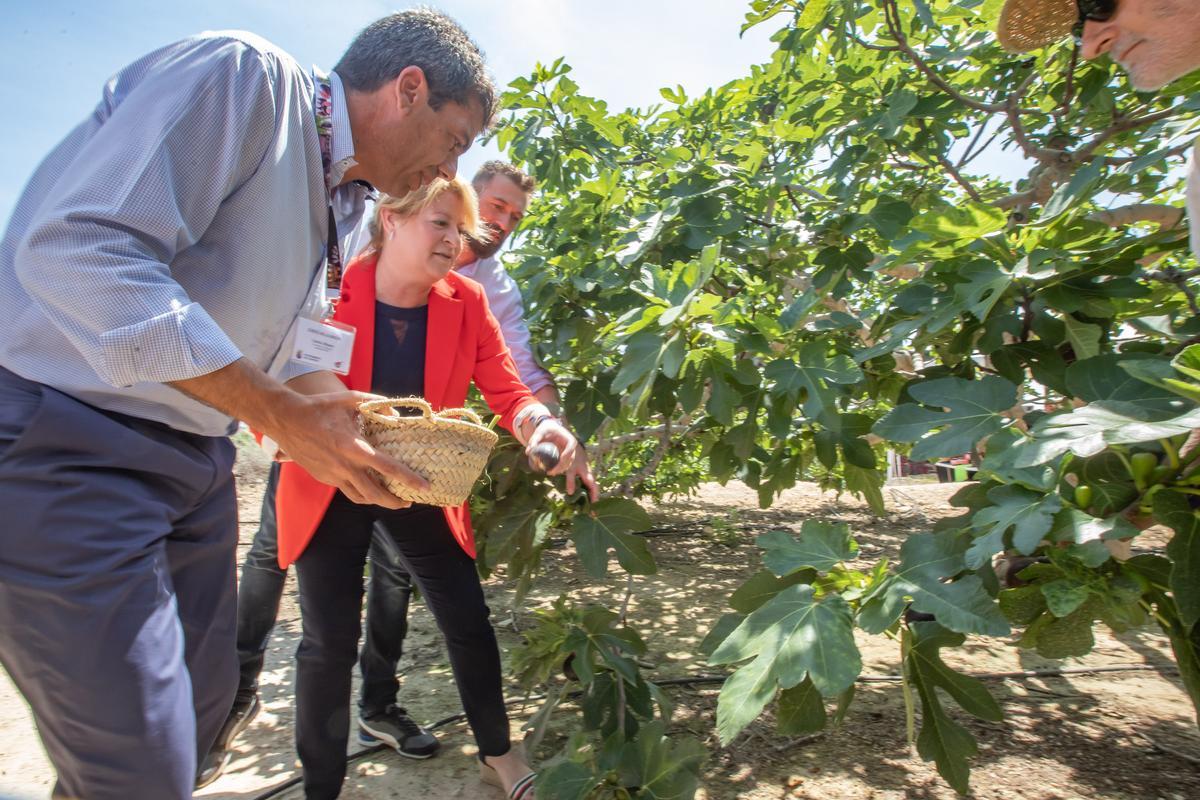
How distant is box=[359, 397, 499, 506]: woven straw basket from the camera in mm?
1370

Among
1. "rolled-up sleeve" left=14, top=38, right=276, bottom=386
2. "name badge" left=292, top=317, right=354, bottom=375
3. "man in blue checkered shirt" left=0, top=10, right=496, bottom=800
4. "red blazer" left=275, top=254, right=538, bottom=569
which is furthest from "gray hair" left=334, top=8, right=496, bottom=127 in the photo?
"red blazer" left=275, top=254, right=538, bottom=569

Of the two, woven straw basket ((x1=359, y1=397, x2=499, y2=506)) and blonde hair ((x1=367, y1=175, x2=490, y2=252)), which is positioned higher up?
blonde hair ((x1=367, y1=175, x2=490, y2=252))

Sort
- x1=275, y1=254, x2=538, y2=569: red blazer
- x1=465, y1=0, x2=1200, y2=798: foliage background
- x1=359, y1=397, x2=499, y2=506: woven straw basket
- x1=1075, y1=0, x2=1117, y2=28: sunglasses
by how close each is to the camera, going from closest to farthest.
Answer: x1=465, y1=0, x2=1200, y2=798: foliage background → x1=359, y1=397, x2=499, y2=506: woven straw basket → x1=1075, y1=0, x2=1117, y2=28: sunglasses → x1=275, y1=254, x2=538, y2=569: red blazer

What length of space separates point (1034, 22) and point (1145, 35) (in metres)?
0.44

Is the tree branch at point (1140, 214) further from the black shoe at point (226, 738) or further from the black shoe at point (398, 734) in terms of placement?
the black shoe at point (226, 738)

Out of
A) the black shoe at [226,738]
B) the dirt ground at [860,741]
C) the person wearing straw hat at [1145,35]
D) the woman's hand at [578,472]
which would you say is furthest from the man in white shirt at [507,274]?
the person wearing straw hat at [1145,35]

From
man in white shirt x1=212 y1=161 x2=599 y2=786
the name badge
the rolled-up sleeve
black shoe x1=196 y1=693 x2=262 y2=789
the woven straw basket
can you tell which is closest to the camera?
the rolled-up sleeve

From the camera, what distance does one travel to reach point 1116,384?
4.65 ft

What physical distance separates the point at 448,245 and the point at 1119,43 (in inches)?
68.5

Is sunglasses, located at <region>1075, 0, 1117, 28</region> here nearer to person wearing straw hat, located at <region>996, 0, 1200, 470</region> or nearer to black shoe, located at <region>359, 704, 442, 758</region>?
person wearing straw hat, located at <region>996, 0, 1200, 470</region>

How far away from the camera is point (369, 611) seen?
2.63 metres

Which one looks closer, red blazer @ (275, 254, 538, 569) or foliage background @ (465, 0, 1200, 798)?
foliage background @ (465, 0, 1200, 798)

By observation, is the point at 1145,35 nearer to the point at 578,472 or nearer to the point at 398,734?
the point at 578,472

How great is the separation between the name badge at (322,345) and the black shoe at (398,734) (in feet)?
4.67
